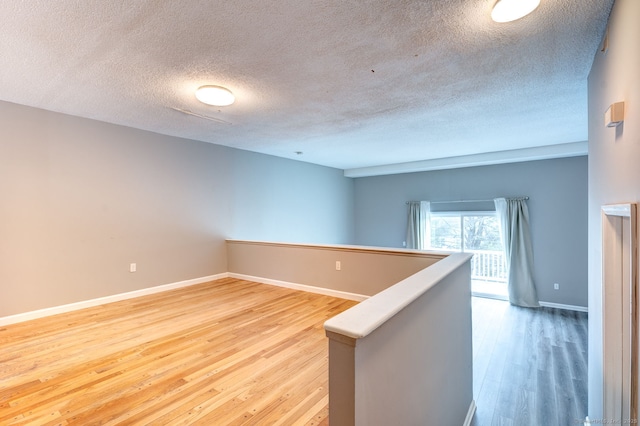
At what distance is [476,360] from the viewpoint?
3.08 meters

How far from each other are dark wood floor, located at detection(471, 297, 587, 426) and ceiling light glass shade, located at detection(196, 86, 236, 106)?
139 inches

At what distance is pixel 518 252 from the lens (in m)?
5.29

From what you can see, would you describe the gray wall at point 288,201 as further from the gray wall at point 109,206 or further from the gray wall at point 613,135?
the gray wall at point 613,135

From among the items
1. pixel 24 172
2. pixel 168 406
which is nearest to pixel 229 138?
pixel 24 172

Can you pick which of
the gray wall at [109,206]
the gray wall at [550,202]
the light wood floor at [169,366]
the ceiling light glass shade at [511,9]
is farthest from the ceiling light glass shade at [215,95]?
the gray wall at [550,202]

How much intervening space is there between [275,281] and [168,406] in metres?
2.87

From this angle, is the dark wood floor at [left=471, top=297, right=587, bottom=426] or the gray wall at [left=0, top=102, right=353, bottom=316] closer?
the dark wood floor at [left=471, top=297, right=587, bottom=426]

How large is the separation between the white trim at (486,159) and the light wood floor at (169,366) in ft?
12.9

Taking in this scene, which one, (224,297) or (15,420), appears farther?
(224,297)

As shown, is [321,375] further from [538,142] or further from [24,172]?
[538,142]

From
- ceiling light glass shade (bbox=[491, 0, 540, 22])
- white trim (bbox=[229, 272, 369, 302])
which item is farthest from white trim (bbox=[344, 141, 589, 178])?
white trim (bbox=[229, 272, 369, 302])

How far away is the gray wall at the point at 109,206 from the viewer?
3137 millimetres

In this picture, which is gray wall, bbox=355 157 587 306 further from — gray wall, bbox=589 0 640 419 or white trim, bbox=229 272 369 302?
white trim, bbox=229 272 369 302

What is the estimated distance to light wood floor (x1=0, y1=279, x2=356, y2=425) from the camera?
1738 mm
